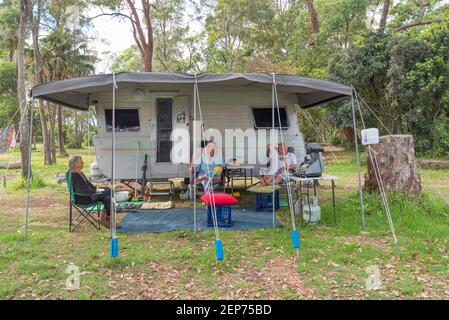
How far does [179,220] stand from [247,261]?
216 centimetres

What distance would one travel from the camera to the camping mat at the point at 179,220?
19.2 ft

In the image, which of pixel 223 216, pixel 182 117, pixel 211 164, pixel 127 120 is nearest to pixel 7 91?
pixel 127 120

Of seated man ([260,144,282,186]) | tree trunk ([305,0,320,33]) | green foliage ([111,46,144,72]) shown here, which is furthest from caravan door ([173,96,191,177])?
green foliage ([111,46,144,72])

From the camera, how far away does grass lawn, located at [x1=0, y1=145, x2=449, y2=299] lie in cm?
360

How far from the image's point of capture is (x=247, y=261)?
437 centimetres

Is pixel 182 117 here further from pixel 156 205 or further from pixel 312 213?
pixel 312 213

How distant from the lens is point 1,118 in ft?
89.6

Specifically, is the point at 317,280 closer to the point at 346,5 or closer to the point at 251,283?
the point at 251,283

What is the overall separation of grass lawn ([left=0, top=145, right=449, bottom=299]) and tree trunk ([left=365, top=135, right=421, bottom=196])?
0.80 ft

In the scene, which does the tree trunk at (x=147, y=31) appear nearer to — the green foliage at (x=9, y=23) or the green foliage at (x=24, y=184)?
the green foliage at (x=9, y=23)

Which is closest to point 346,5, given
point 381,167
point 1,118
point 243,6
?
point 243,6

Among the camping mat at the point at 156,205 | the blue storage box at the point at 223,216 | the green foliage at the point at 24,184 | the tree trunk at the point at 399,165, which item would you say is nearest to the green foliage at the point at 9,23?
the green foliage at the point at 24,184

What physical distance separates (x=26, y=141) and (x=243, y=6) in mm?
17571

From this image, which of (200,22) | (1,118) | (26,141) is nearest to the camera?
(26,141)
